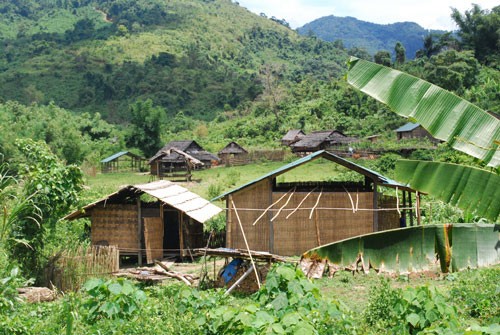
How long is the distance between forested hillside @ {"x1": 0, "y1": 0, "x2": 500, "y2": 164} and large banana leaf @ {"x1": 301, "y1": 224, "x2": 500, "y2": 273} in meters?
22.3

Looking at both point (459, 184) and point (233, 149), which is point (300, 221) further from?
point (233, 149)

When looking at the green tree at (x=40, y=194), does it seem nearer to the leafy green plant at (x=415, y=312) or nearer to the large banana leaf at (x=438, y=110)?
the leafy green plant at (x=415, y=312)

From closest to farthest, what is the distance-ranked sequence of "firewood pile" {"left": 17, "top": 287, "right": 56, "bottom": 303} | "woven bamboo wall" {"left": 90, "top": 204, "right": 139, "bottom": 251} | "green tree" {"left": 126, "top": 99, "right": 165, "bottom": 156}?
"firewood pile" {"left": 17, "top": 287, "right": 56, "bottom": 303} → "woven bamboo wall" {"left": 90, "top": 204, "right": 139, "bottom": 251} → "green tree" {"left": 126, "top": 99, "right": 165, "bottom": 156}

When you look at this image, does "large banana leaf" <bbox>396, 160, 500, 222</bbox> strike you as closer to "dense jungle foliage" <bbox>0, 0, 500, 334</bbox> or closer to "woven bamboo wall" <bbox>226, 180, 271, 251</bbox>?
"dense jungle foliage" <bbox>0, 0, 500, 334</bbox>

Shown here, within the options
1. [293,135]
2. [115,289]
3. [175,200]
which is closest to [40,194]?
[115,289]

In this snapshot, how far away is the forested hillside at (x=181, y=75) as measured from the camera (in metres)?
43.2

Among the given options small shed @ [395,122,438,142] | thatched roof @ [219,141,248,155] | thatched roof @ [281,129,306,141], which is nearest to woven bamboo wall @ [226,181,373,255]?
small shed @ [395,122,438,142]

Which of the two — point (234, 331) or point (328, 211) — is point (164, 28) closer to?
point (328, 211)

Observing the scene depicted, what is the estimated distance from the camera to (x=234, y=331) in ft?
17.1

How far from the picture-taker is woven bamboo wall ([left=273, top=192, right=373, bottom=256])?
46.4 ft

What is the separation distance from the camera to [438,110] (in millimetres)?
3861

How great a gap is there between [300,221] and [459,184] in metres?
10.5

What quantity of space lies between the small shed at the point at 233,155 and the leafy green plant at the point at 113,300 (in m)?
30.6

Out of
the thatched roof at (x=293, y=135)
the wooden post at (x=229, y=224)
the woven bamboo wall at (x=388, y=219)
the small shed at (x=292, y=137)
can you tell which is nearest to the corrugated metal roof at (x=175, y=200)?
the wooden post at (x=229, y=224)
